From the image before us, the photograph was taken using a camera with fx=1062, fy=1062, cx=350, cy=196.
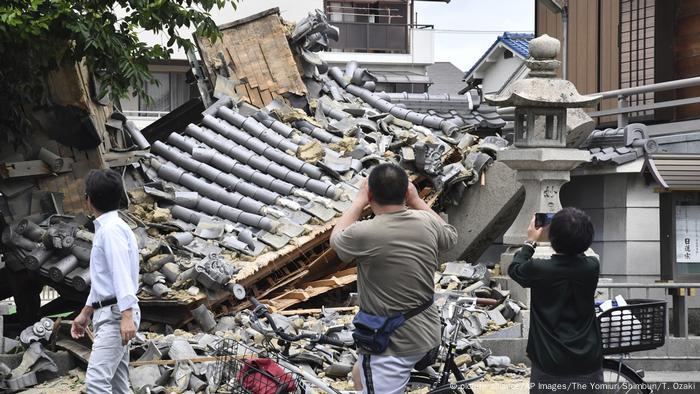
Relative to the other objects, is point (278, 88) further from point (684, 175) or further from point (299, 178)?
point (684, 175)

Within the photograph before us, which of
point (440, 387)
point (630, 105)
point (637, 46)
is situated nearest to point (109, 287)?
point (440, 387)

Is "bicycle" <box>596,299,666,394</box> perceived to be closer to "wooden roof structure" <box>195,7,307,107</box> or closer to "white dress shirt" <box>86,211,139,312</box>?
"white dress shirt" <box>86,211,139,312</box>

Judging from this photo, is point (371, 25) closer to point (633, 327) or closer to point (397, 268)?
point (633, 327)

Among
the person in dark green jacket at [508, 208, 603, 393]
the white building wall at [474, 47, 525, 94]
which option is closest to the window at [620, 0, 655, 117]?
the person in dark green jacket at [508, 208, 603, 393]

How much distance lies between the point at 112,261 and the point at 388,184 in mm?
2232

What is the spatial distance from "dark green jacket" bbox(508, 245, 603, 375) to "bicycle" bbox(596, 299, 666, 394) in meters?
0.91

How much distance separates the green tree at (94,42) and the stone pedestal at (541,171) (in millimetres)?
3966

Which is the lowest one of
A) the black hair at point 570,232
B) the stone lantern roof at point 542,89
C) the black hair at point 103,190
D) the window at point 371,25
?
the black hair at point 570,232

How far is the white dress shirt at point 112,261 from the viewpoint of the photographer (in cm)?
769

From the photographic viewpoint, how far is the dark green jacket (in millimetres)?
6793

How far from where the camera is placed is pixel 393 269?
22.3 feet

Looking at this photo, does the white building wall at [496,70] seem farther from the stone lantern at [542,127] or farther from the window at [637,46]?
the stone lantern at [542,127]

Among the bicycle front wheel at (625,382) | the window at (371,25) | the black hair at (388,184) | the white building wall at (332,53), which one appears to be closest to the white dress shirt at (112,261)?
Result: the black hair at (388,184)

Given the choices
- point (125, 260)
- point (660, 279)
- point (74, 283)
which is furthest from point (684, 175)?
point (125, 260)
